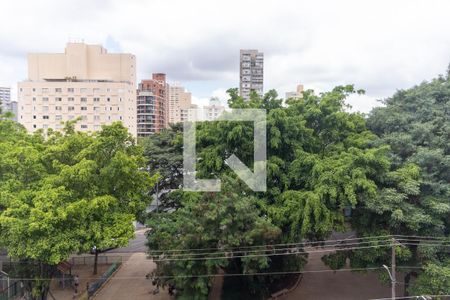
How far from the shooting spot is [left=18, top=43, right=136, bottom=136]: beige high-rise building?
3600 cm

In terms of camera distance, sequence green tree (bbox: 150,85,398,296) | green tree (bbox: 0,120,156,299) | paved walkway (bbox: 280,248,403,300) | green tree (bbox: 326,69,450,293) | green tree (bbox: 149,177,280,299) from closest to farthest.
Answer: green tree (bbox: 0,120,156,299) → green tree (bbox: 149,177,280,299) → green tree (bbox: 326,69,450,293) → green tree (bbox: 150,85,398,296) → paved walkway (bbox: 280,248,403,300)

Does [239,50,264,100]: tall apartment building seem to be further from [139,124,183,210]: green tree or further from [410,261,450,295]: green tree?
[410,261,450,295]: green tree

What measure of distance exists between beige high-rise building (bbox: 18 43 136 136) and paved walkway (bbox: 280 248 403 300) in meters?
29.5

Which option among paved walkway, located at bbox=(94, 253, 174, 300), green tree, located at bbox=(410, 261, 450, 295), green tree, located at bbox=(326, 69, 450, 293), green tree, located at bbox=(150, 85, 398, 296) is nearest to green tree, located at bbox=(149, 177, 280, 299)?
green tree, located at bbox=(150, 85, 398, 296)

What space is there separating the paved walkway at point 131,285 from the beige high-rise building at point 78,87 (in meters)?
24.9

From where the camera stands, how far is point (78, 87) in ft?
119

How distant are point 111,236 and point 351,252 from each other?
260 inches

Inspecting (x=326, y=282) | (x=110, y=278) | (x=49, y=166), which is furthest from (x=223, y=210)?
(x=110, y=278)

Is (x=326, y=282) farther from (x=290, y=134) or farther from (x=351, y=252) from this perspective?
(x=290, y=134)

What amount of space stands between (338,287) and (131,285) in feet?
24.5

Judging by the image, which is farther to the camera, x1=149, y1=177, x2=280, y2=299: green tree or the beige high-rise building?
the beige high-rise building

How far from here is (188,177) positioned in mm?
11930

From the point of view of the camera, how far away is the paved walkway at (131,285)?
39.4 feet

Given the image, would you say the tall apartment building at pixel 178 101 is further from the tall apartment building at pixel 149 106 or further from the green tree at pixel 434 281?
the green tree at pixel 434 281
